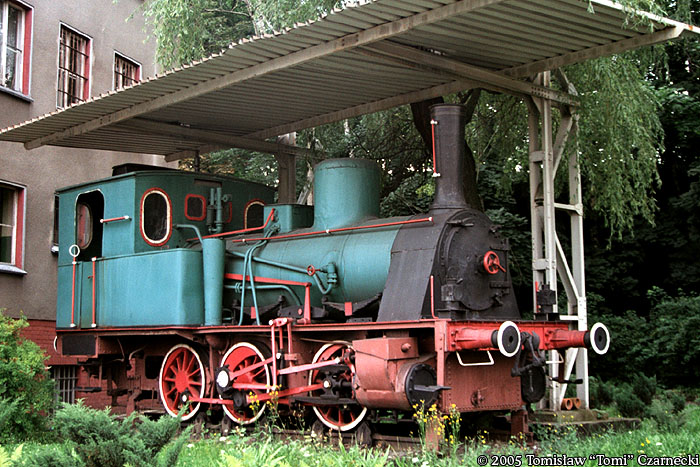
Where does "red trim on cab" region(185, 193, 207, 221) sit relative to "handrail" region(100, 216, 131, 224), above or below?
above

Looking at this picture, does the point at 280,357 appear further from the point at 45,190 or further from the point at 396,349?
the point at 45,190

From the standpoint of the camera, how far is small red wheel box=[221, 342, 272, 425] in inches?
378

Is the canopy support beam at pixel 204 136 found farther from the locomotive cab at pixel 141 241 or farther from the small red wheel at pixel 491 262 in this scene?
the small red wheel at pixel 491 262

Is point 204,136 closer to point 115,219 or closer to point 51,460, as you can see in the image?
point 115,219

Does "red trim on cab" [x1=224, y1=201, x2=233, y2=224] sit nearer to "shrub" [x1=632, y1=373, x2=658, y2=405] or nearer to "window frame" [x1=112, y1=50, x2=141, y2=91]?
"window frame" [x1=112, y1=50, x2=141, y2=91]

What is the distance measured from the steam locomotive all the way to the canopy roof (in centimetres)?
89

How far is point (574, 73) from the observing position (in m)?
11.7

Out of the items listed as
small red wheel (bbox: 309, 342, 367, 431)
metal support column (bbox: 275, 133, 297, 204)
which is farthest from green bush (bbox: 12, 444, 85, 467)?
metal support column (bbox: 275, 133, 297, 204)

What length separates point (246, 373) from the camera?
9.62 metres

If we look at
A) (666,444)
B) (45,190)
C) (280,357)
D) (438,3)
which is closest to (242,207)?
(280,357)

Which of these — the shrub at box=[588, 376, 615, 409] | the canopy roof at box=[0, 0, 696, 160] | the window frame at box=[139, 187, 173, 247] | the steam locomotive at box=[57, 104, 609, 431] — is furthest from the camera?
the shrub at box=[588, 376, 615, 409]

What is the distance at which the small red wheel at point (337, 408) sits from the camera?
28.7 ft

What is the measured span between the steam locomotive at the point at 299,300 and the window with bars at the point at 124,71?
15.9 feet

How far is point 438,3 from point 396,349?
10.9 feet
